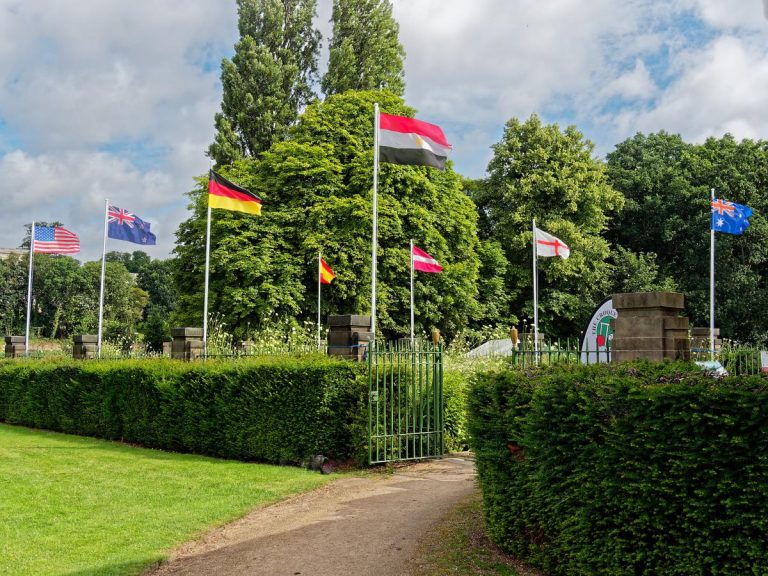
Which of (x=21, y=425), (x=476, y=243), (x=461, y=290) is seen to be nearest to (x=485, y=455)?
(x=21, y=425)

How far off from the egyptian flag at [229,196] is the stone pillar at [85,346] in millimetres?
7337

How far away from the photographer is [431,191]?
3281 centimetres

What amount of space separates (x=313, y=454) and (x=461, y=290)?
2106 centimetres

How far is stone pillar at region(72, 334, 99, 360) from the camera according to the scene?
2183 cm

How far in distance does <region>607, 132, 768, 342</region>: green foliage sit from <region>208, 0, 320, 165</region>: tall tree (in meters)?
20.1

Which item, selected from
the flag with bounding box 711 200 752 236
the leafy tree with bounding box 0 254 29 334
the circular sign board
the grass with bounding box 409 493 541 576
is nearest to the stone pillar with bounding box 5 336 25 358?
the circular sign board

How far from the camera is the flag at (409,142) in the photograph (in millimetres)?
14797

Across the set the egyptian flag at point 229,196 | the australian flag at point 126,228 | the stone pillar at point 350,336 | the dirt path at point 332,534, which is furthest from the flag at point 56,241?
the dirt path at point 332,534

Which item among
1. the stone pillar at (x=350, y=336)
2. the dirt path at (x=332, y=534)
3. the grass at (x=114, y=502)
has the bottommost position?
the grass at (x=114, y=502)

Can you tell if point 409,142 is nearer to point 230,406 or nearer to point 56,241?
point 230,406

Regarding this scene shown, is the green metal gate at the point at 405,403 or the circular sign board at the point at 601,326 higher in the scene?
the circular sign board at the point at 601,326

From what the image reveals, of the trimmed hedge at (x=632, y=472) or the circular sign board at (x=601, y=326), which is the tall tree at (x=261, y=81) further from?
the trimmed hedge at (x=632, y=472)

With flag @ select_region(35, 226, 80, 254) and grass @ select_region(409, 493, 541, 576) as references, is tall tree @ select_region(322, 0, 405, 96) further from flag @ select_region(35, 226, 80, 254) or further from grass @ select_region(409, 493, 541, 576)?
grass @ select_region(409, 493, 541, 576)

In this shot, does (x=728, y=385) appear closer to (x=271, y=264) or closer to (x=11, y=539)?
(x=11, y=539)
